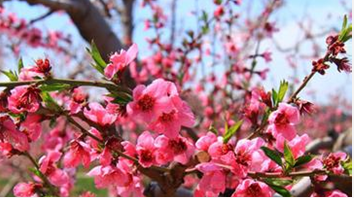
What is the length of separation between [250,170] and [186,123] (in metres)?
0.25

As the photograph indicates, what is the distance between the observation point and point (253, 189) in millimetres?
1381

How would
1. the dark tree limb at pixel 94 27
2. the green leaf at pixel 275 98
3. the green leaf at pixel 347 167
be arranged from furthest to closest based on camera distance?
the dark tree limb at pixel 94 27, the green leaf at pixel 275 98, the green leaf at pixel 347 167

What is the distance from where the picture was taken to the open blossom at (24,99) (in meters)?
1.30

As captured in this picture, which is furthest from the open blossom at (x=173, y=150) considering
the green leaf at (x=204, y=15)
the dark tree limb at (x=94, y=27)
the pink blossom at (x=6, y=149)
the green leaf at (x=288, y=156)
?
the green leaf at (x=204, y=15)

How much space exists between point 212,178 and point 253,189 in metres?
0.13

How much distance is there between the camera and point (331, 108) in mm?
13398

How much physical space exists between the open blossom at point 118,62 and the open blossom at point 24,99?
0.21m

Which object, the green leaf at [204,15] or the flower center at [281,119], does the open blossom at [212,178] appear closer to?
the flower center at [281,119]

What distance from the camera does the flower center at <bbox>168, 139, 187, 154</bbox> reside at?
4.90 ft

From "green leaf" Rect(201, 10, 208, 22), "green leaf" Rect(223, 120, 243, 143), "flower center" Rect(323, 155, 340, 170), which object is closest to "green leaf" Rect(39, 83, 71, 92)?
"green leaf" Rect(223, 120, 243, 143)

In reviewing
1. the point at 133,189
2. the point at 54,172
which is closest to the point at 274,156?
the point at 133,189

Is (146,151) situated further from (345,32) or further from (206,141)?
(345,32)

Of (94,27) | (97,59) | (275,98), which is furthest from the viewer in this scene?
(94,27)

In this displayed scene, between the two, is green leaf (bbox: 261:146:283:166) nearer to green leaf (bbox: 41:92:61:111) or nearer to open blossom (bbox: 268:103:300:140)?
open blossom (bbox: 268:103:300:140)
